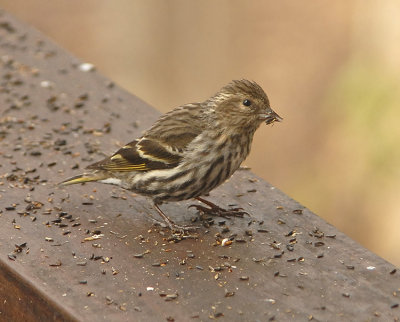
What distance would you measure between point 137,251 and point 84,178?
2.69ft

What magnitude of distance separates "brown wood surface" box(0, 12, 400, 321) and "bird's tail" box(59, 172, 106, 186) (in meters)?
0.06

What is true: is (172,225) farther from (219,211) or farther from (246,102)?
(246,102)

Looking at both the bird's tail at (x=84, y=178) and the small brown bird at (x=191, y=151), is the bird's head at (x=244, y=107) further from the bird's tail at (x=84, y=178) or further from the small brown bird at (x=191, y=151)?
the bird's tail at (x=84, y=178)

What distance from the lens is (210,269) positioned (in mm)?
3961

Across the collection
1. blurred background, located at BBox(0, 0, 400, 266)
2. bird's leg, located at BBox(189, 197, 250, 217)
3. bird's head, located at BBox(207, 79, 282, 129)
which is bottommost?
blurred background, located at BBox(0, 0, 400, 266)

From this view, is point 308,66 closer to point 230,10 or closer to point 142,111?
point 230,10

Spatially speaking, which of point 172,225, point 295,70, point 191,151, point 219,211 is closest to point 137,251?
point 172,225

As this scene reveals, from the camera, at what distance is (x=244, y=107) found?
5.19 metres

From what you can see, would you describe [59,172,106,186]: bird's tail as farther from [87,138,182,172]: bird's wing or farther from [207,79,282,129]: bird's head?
[207,79,282,129]: bird's head

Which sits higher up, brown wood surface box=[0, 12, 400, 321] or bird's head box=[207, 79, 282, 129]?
bird's head box=[207, 79, 282, 129]

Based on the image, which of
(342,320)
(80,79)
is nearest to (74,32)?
(80,79)

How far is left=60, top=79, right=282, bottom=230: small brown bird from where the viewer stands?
484cm

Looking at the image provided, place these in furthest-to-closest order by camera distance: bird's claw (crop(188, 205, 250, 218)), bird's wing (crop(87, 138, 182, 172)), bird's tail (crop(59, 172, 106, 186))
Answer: bird's wing (crop(87, 138, 182, 172))
bird's tail (crop(59, 172, 106, 186))
bird's claw (crop(188, 205, 250, 218))

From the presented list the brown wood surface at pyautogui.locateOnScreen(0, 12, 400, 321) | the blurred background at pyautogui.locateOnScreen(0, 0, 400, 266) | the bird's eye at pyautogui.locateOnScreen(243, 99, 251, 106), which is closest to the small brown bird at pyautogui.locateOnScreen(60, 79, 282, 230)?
the bird's eye at pyautogui.locateOnScreen(243, 99, 251, 106)
